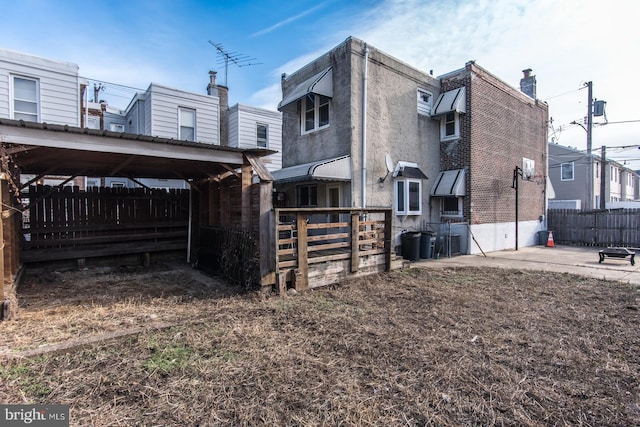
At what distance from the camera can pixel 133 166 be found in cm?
804

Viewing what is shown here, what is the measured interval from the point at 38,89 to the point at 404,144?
12727mm

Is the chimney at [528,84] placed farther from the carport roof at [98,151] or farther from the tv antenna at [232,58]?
the carport roof at [98,151]

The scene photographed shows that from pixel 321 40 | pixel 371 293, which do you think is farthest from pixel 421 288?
pixel 321 40

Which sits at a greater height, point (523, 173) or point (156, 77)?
point (156, 77)

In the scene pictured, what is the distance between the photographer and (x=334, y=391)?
300 cm

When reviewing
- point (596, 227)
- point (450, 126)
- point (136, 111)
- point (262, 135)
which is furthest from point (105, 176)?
point (596, 227)

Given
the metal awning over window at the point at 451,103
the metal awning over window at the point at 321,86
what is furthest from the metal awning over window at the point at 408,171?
the metal awning over window at the point at 321,86

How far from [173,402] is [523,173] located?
55.0 feet

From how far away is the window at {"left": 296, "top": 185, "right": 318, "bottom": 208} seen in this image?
11.9 meters

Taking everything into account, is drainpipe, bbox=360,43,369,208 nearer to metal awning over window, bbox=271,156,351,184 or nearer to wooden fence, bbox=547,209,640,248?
metal awning over window, bbox=271,156,351,184

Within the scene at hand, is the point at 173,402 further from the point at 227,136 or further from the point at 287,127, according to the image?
the point at 227,136

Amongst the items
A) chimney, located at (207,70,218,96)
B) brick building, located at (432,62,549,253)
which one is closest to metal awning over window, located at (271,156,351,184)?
brick building, located at (432,62,549,253)

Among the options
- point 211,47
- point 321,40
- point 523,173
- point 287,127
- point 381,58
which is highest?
point 211,47

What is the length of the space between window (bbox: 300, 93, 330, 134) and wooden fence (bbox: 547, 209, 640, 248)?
1354 cm
